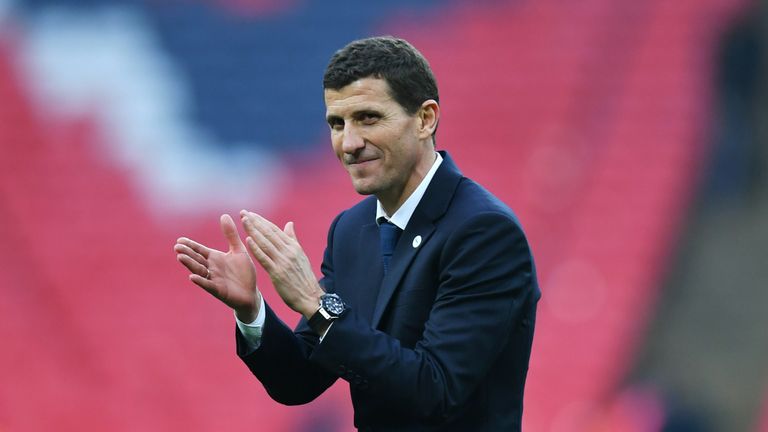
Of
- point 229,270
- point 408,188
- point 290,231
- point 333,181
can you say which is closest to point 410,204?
point 408,188

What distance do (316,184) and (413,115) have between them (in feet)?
11.2

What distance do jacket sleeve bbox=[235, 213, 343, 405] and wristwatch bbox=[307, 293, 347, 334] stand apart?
20cm

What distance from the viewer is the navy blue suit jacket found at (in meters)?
2.07

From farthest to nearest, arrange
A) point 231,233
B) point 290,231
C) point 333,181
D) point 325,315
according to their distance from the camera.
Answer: point 333,181
point 231,233
point 290,231
point 325,315

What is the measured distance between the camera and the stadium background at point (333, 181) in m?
5.42

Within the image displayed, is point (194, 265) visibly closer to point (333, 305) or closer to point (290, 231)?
point (290, 231)

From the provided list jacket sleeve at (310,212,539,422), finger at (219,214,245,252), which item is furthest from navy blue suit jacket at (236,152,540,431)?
finger at (219,214,245,252)

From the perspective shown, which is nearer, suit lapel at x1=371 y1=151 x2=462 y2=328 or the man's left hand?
the man's left hand

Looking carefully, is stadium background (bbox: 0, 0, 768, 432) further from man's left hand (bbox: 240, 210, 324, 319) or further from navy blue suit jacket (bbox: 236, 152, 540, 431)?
man's left hand (bbox: 240, 210, 324, 319)

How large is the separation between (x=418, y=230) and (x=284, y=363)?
404 millimetres

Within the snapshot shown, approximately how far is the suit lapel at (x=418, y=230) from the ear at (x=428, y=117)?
83mm

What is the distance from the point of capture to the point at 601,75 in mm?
5711

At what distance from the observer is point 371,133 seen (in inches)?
89.1

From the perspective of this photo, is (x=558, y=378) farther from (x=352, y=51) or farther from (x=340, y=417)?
(x=352, y=51)
